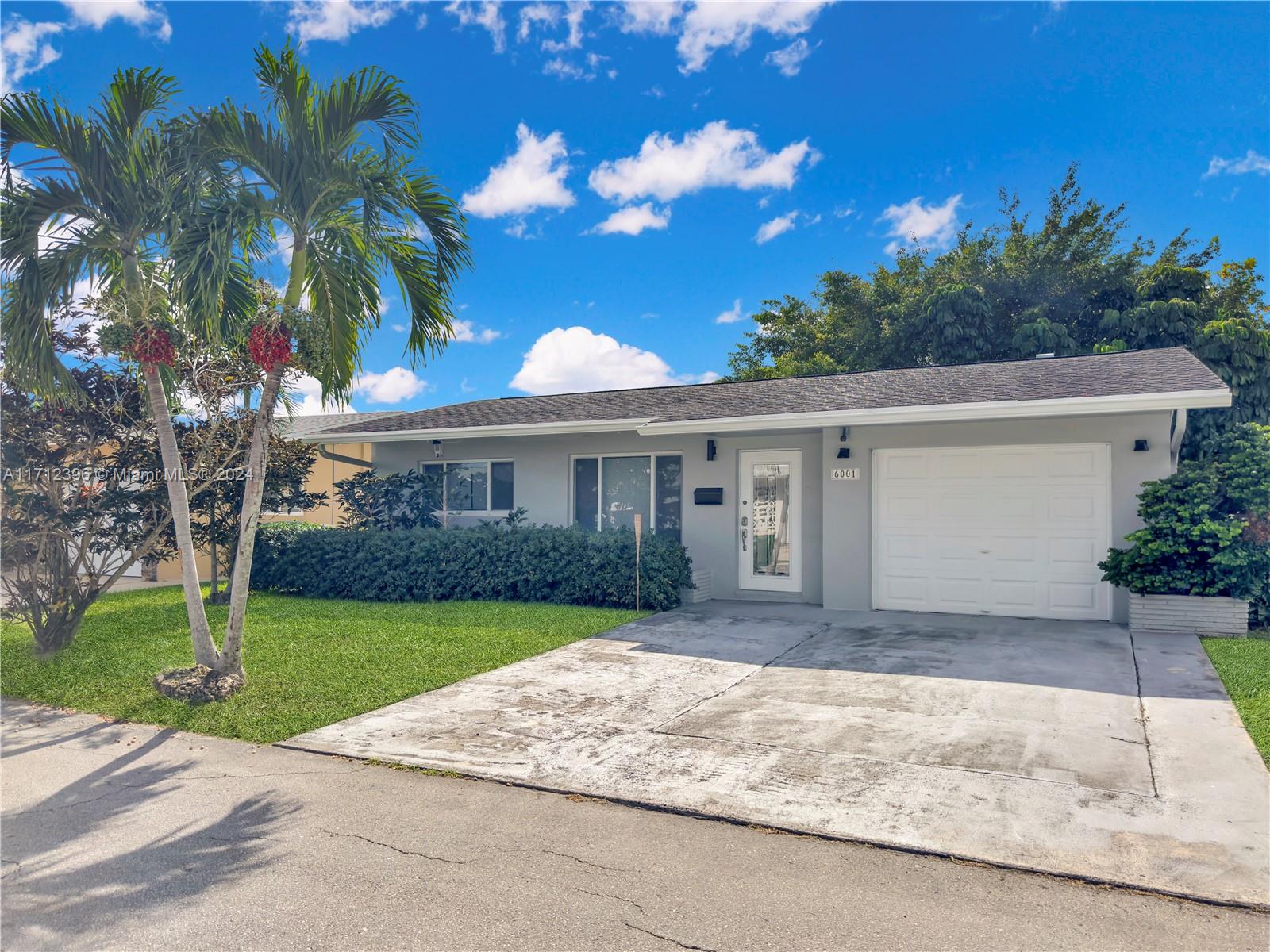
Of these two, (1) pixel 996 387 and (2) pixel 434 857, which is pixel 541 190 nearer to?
(1) pixel 996 387

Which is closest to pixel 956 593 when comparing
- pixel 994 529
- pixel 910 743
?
pixel 994 529

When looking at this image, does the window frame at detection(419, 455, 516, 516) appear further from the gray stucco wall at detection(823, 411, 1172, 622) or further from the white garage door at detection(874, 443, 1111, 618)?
the white garage door at detection(874, 443, 1111, 618)

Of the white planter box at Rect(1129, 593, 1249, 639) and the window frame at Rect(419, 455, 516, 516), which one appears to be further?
the window frame at Rect(419, 455, 516, 516)

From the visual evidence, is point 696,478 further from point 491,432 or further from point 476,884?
point 476,884

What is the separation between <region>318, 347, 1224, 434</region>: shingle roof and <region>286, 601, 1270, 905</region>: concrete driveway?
2.85 meters

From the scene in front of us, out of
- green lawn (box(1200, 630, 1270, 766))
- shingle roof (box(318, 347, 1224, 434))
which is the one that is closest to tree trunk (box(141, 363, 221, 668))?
shingle roof (box(318, 347, 1224, 434))

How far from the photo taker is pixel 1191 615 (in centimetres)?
840

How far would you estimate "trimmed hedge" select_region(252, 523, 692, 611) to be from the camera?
35.5ft

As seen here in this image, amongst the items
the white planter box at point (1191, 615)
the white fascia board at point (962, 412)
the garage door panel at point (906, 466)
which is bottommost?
the white planter box at point (1191, 615)

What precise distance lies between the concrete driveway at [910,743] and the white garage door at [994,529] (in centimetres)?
123

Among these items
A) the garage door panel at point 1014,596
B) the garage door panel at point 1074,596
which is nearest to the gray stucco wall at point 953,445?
the garage door panel at point 1074,596

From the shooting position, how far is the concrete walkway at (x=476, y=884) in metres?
3.00

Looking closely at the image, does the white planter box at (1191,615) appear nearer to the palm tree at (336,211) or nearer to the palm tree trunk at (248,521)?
the palm tree at (336,211)

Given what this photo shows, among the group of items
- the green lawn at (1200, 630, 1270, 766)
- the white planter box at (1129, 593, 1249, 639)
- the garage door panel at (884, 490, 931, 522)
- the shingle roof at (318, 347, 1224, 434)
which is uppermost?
the shingle roof at (318, 347, 1224, 434)
